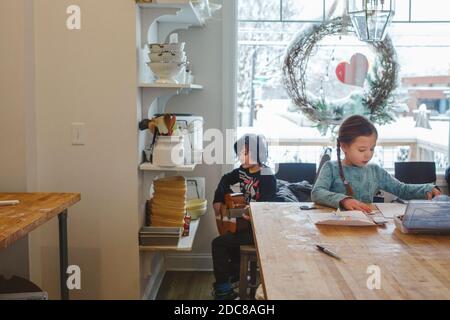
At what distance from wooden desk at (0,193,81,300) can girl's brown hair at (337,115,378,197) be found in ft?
3.96

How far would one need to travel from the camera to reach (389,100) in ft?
13.0

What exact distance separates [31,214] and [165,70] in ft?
3.77

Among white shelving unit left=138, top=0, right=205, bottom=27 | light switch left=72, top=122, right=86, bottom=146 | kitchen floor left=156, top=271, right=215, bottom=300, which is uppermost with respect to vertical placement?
white shelving unit left=138, top=0, right=205, bottom=27

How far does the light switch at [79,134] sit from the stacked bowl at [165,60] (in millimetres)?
460

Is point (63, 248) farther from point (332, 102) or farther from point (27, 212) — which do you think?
point (332, 102)

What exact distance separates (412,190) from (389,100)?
1.54 meters

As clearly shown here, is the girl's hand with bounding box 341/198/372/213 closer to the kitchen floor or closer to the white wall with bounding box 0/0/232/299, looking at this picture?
the white wall with bounding box 0/0/232/299

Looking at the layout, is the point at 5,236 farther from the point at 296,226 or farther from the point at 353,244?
the point at 353,244

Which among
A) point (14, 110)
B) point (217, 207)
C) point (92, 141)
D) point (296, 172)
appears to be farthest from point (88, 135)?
point (296, 172)

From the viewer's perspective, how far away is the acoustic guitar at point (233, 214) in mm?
3178

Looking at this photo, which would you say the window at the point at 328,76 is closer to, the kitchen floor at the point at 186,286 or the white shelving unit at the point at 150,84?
the white shelving unit at the point at 150,84

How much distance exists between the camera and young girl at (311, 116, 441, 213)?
2.52 metres

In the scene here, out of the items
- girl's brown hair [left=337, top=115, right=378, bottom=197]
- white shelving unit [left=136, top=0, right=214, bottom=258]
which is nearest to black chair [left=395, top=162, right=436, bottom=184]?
girl's brown hair [left=337, top=115, right=378, bottom=197]

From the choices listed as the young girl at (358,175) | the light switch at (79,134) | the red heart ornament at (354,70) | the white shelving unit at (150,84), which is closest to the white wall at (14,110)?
the light switch at (79,134)
